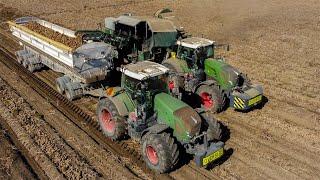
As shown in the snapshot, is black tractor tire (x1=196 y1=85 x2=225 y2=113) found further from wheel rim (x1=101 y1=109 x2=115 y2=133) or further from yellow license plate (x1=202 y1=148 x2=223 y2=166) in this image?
wheel rim (x1=101 y1=109 x2=115 y2=133)

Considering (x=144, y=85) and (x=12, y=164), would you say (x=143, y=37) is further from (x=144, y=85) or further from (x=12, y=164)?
(x=12, y=164)

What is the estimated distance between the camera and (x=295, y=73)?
708 inches

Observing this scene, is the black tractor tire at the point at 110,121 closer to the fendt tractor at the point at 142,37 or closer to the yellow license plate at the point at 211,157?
the yellow license plate at the point at 211,157

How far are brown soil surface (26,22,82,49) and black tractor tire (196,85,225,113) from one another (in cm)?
613

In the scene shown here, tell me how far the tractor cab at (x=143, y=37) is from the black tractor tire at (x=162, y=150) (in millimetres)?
6332

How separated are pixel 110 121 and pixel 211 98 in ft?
13.2

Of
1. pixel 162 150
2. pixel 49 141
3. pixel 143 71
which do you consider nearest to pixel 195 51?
pixel 143 71

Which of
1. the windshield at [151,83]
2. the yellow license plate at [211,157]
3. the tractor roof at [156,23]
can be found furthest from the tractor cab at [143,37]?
the yellow license plate at [211,157]

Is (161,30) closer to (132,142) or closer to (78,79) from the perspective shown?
(78,79)

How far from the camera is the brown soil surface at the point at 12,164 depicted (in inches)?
411

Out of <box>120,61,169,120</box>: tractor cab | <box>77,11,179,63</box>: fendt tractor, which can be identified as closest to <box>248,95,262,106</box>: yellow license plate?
<box>120,61,169,120</box>: tractor cab

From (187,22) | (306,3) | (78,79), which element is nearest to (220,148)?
(78,79)

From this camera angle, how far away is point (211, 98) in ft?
45.9

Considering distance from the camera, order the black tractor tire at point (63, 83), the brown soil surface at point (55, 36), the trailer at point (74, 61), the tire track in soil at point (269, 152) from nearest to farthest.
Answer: the tire track in soil at point (269, 152) < the trailer at point (74, 61) < the black tractor tire at point (63, 83) < the brown soil surface at point (55, 36)
